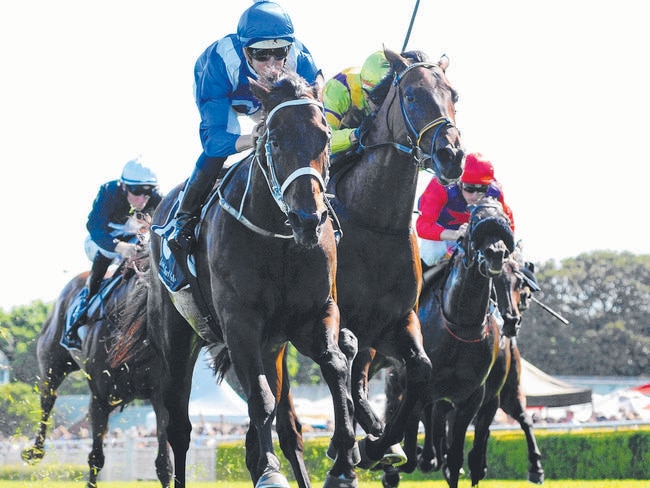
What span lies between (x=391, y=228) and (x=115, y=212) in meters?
5.01

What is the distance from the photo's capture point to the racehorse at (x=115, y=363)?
9.45 m

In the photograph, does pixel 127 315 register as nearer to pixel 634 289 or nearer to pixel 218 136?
pixel 218 136

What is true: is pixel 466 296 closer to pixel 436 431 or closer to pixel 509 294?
pixel 509 294

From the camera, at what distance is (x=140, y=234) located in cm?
988

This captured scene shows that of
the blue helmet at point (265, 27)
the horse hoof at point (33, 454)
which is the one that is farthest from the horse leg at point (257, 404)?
the horse hoof at point (33, 454)

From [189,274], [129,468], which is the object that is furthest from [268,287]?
[129,468]

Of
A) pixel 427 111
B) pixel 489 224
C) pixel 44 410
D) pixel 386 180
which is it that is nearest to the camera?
pixel 427 111

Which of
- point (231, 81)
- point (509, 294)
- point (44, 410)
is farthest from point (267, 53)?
point (44, 410)

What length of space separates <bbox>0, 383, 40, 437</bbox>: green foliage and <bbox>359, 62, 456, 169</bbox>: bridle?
16.5 feet

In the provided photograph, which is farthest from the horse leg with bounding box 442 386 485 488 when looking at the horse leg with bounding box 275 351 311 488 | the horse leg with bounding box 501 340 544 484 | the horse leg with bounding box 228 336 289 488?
the horse leg with bounding box 228 336 289 488

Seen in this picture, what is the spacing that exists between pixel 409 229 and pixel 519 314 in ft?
10.1

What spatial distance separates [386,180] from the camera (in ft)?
23.8

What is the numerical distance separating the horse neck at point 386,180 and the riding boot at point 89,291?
4856 mm

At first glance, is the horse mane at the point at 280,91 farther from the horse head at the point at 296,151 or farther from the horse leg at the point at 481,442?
the horse leg at the point at 481,442
